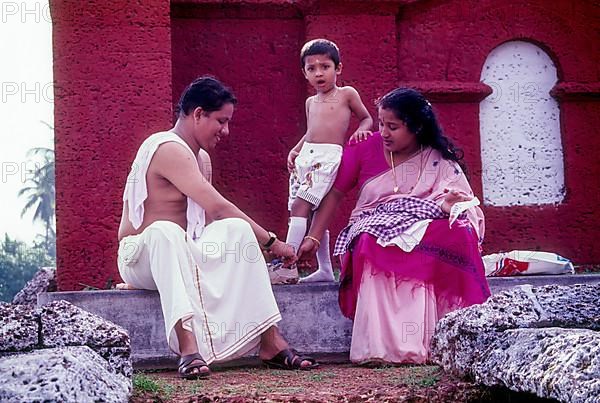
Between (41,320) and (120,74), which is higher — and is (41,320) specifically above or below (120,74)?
below

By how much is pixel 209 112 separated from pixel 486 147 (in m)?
3.10

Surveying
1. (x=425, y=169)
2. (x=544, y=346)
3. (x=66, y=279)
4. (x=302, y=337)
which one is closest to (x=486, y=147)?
(x=425, y=169)

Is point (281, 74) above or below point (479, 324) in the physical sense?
above

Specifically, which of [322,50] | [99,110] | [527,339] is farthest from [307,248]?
[527,339]

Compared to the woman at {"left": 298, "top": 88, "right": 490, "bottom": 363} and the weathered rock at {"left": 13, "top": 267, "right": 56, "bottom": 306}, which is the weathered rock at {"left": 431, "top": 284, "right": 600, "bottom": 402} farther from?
the weathered rock at {"left": 13, "top": 267, "right": 56, "bottom": 306}

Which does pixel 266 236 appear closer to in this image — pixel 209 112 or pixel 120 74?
pixel 209 112

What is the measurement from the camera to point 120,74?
22.6ft

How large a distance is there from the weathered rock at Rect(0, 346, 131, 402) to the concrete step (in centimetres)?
224

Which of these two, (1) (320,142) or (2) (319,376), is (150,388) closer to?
(2) (319,376)

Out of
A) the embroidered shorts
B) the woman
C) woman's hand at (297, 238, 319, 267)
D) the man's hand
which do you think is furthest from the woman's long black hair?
woman's hand at (297, 238, 319, 267)

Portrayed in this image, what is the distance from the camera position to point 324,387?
4.34 metres

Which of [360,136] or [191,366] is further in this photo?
[360,136]

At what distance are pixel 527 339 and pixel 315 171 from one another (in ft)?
9.43

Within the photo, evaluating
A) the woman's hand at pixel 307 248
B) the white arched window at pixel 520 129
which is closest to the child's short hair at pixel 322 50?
the woman's hand at pixel 307 248
